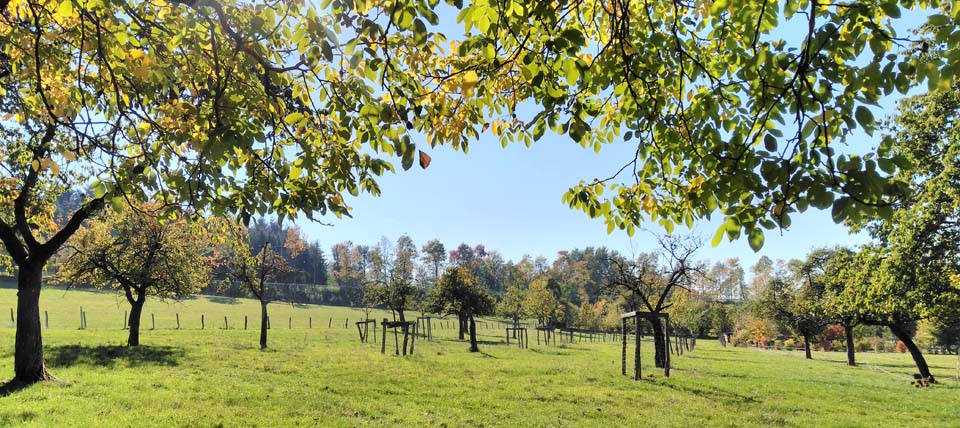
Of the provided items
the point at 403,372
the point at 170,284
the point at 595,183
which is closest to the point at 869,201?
the point at 595,183

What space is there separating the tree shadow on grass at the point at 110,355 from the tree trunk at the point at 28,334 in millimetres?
3149

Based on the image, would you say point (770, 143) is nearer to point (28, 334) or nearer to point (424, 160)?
point (424, 160)

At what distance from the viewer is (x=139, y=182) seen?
457cm

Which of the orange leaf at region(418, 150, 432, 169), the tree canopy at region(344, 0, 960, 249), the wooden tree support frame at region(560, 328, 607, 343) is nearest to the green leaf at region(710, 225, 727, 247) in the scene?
the tree canopy at region(344, 0, 960, 249)

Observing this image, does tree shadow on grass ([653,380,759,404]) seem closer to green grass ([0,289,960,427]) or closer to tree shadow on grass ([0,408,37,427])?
green grass ([0,289,960,427])

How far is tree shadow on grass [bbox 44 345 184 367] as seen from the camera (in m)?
13.8

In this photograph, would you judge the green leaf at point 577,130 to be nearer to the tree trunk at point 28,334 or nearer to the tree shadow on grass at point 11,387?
the tree shadow on grass at point 11,387

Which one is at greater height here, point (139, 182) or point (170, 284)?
point (139, 182)

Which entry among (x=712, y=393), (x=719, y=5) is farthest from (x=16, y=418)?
(x=712, y=393)

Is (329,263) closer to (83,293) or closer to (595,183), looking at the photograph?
(83,293)

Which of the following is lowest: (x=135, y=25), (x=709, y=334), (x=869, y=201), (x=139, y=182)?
(x=709, y=334)

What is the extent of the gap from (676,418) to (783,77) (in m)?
8.67

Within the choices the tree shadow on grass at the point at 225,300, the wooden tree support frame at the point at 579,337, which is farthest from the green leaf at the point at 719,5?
the tree shadow on grass at the point at 225,300

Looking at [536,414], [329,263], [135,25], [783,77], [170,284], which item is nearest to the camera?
[783,77]
